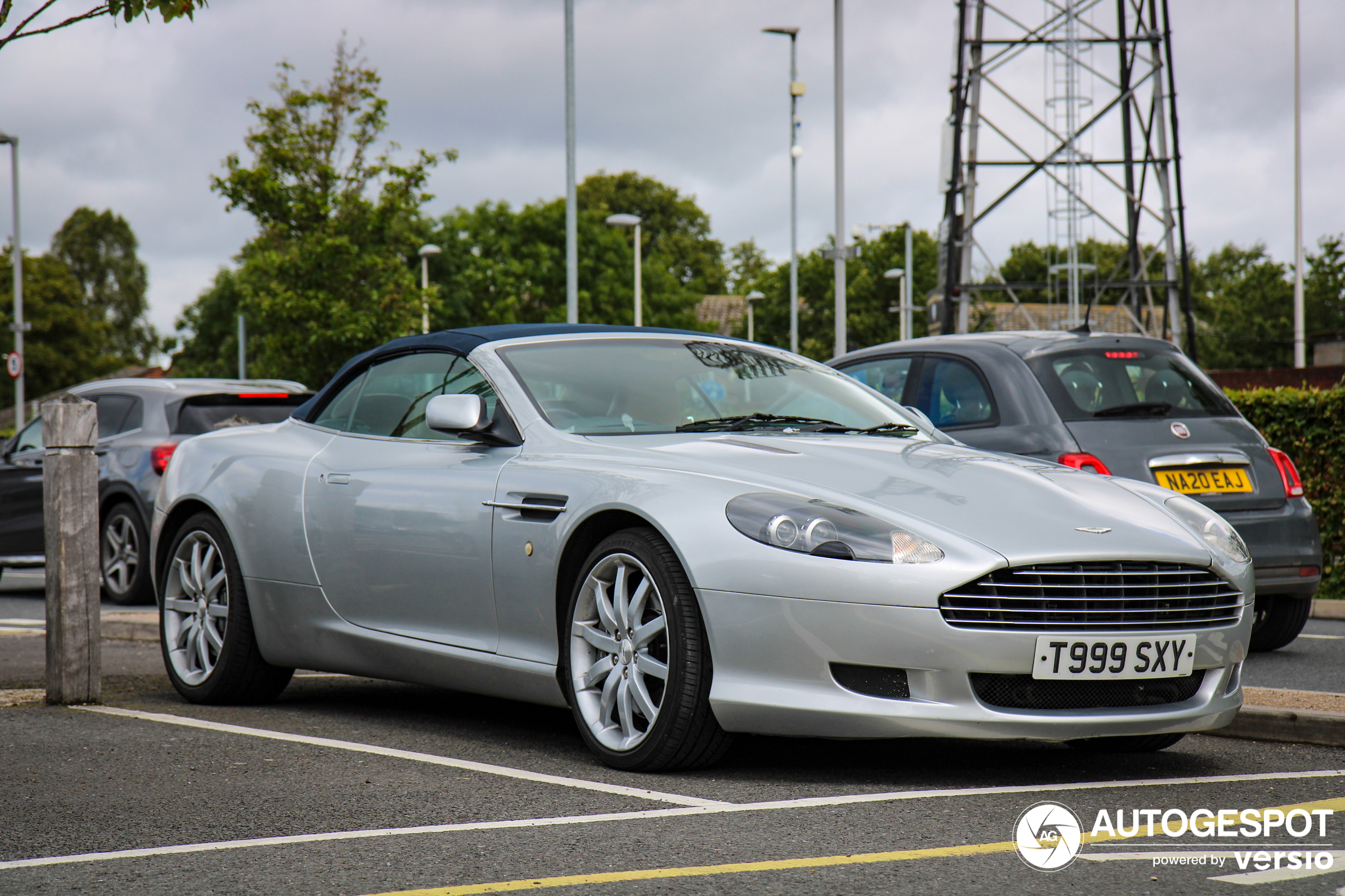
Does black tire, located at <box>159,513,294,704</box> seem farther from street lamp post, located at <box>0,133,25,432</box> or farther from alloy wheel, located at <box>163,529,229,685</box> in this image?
street lamp post, located at <box>0,133,25,432</box>

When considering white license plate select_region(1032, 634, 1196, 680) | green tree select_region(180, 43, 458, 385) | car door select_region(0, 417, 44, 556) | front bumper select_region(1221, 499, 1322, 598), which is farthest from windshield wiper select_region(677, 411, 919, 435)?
green tree select_region(180, 43, 458, 385)

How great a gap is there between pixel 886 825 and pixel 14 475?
10.4m

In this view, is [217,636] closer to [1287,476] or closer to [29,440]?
[1287,476]

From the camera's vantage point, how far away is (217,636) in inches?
258

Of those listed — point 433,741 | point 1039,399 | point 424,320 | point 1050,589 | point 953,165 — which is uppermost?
point 953,165

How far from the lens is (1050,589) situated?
4.41 metres

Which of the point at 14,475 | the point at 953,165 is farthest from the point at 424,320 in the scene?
the point at 14,475

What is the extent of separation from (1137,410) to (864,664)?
399 centimetres

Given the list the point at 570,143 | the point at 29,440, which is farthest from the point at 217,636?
the point at 570,143

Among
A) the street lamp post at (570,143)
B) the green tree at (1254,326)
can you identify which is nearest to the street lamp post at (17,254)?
the street lamp post at (570,143)

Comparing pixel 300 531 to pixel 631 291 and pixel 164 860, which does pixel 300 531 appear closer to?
pixel 164 860

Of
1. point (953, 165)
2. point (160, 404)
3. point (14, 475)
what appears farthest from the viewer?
point (953, 165)

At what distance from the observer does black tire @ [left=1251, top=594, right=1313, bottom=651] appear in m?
8.12

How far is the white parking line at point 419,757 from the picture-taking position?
4.41 metres
